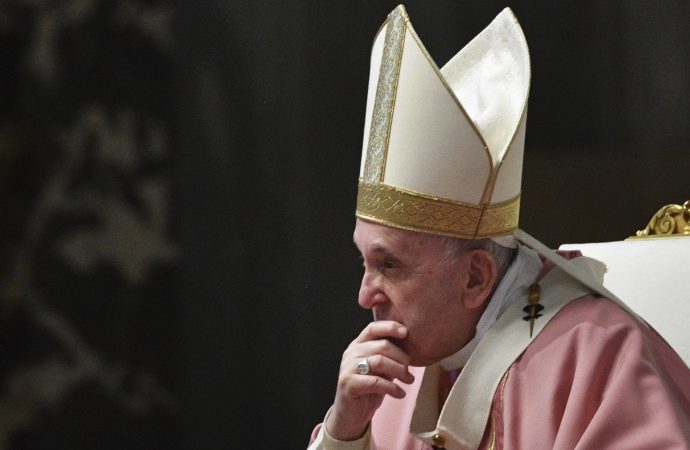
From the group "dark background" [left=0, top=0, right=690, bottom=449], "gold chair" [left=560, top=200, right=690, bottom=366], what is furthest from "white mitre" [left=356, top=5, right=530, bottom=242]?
"dark background" [left=0, top=0, right=690, bottom=449]

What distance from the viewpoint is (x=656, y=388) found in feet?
6.84

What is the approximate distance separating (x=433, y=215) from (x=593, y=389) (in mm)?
473

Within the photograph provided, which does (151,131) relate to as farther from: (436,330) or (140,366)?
(436,330)

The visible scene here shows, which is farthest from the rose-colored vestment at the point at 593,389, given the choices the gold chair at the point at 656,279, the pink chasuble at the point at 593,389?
the gold chair at the point at 656,279

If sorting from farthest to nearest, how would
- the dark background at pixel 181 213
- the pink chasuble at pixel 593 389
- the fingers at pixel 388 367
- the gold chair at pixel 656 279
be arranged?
the dark background at pixel 181 213 < the gold chair at pixel 656 279 < the fingers at pixel 388 367 < the pink chasuble at pixel 593 389

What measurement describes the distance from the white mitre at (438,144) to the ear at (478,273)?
0.05 metres

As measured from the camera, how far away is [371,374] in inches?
91.9

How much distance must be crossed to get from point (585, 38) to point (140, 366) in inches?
71.0

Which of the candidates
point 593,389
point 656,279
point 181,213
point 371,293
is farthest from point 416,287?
point 181,213

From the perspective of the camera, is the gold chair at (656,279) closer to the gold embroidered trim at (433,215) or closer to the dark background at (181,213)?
the gold embroidered trim at (433,215)

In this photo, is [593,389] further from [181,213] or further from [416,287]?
[181,213]

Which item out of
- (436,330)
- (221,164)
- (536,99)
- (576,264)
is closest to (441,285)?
(436,330)

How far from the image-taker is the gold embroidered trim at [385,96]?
7.93ft

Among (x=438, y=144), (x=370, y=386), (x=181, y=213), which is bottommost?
(x=370, y=386)
